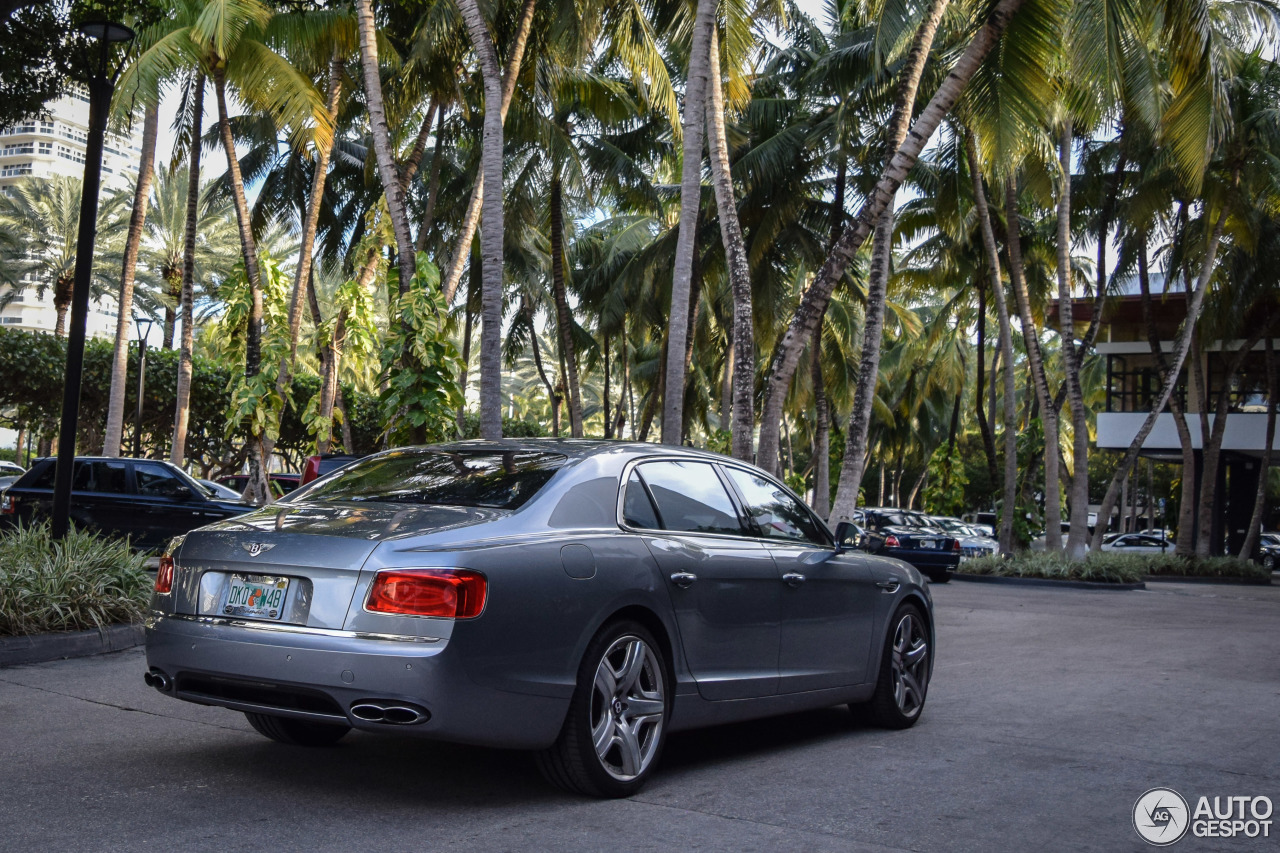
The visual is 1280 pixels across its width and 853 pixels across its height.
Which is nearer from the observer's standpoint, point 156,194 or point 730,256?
point 730,256

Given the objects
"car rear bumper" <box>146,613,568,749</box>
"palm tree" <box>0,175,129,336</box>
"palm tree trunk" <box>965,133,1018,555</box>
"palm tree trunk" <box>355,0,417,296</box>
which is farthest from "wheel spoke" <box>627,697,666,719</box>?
"palm tree" <box>0,175,129,336</box>

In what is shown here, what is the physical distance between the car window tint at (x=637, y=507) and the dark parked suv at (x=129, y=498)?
11.3 meters

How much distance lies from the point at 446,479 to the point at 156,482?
1208cm

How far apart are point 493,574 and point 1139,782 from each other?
3.33 meters

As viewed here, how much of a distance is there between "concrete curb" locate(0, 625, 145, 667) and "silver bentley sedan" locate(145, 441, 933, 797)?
12.2 ft

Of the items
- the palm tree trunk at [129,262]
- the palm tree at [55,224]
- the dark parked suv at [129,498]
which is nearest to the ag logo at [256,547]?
the dark parked suv at [129,498]

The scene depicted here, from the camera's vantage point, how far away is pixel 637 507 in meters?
5.61

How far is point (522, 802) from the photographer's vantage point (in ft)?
16.5

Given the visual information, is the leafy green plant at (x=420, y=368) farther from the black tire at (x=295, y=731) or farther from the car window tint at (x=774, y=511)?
the black tire at (x=295, y=731)

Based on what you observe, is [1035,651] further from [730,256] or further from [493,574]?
[493,574]

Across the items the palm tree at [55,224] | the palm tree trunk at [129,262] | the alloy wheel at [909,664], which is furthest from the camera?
the palm tree at [55,224]

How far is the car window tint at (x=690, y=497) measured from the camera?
19.1 feet

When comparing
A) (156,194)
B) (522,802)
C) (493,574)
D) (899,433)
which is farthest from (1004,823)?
(899,433)

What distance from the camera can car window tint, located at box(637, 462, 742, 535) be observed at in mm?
5820
